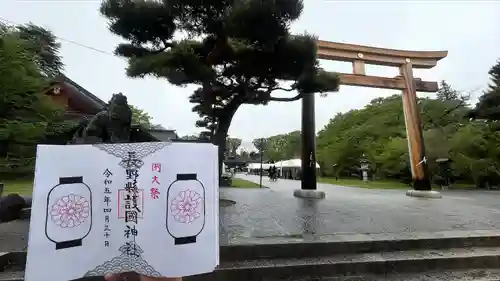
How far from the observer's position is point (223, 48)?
5.72 meters

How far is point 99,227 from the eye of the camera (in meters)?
1.23

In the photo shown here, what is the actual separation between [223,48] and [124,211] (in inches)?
194

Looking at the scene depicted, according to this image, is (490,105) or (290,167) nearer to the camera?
(490,105)

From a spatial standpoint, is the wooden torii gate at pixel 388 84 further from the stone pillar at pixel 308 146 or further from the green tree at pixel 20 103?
the green tree at pixel 20 103

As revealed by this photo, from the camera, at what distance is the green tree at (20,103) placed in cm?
433

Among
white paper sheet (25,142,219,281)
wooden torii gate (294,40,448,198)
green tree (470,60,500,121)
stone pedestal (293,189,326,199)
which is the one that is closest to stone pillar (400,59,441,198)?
wooden torii gate (294,40,448,198)

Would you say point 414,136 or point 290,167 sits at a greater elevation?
point 414,136

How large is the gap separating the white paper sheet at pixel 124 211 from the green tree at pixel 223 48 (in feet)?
12.9

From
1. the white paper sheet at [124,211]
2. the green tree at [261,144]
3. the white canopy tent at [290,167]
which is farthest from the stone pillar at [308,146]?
the white canopy tent at [290,167]

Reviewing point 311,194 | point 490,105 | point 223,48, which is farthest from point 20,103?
point 490,105

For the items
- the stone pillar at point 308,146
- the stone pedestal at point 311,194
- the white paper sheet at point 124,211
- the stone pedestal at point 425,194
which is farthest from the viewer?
the stone pedestal at point 425,194

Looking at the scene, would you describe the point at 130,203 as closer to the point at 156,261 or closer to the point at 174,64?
the point at 156,261

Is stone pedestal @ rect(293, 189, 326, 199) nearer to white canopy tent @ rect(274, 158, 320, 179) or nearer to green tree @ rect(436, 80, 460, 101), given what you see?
white canopy tent @ rect(274, 158, 320, 179)

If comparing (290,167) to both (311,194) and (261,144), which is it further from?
(311,194)
